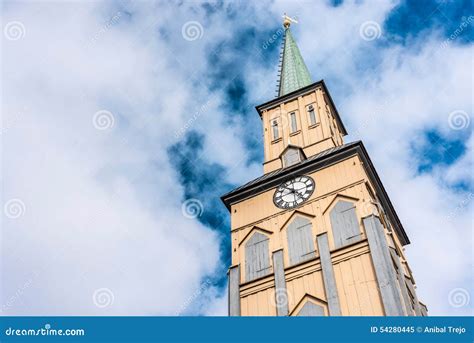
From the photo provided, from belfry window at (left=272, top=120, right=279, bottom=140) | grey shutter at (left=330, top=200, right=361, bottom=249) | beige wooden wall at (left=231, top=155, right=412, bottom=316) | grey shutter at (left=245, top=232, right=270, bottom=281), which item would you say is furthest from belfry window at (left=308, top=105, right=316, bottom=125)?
grey shutter at (left=245, top=232, right=270, bottom=281)

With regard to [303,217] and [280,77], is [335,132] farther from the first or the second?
[303,217]

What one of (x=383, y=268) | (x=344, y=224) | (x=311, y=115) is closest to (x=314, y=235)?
(x=344, y=224)

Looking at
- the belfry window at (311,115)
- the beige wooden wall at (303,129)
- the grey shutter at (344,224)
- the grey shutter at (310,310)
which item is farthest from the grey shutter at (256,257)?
the belfry window at (311,115)

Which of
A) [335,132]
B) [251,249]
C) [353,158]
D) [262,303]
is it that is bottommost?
[262,303]

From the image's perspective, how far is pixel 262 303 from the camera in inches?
1226

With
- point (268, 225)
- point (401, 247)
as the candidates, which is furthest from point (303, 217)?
point (401, 247)

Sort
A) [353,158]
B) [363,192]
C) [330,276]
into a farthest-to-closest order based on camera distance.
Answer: [353,158] < [363,192] < [330,276]

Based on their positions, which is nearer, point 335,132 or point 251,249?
point 251,249

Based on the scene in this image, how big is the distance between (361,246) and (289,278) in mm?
4124

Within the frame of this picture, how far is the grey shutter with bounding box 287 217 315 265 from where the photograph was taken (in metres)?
32.1

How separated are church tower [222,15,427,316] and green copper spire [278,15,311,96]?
7.06 meters

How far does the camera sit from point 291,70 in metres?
51.2

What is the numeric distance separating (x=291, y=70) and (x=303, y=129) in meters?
Answer: 10.3

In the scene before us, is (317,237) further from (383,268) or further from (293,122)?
(293,122)
